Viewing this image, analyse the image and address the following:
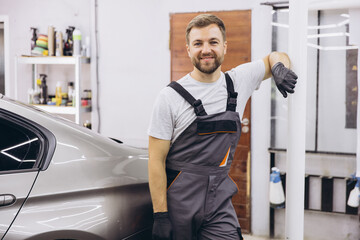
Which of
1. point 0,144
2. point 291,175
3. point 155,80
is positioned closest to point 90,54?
point 155,80

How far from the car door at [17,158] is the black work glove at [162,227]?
567 mm

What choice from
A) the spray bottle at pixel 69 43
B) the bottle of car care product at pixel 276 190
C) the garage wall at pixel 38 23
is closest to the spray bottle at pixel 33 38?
the garage wall at pixel 38 23

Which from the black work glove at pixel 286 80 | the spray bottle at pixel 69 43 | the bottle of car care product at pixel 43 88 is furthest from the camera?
the bottle of car care product at pixel 43 88

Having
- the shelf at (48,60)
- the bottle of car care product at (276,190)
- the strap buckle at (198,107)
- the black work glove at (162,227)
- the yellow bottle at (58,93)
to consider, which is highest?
the shelf at (48,60)

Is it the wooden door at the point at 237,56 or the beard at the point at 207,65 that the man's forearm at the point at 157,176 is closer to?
the beard at the point at 207,65

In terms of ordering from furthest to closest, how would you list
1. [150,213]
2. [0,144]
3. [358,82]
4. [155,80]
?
1. [155,80]
2. [358,82]
3. [150,213]
4. [0,144]

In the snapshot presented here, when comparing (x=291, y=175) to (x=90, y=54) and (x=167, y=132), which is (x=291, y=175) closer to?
(x=167, y=132)

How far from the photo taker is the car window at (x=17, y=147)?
1731 mm

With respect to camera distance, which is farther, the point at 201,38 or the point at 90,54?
the point at 90,54

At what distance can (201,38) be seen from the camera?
1.96m

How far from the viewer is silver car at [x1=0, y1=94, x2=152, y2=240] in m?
1.68

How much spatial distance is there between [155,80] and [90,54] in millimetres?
842

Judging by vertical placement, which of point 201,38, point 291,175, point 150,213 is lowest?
point 150,213

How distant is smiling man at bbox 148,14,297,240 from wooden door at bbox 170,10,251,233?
2.02 m
